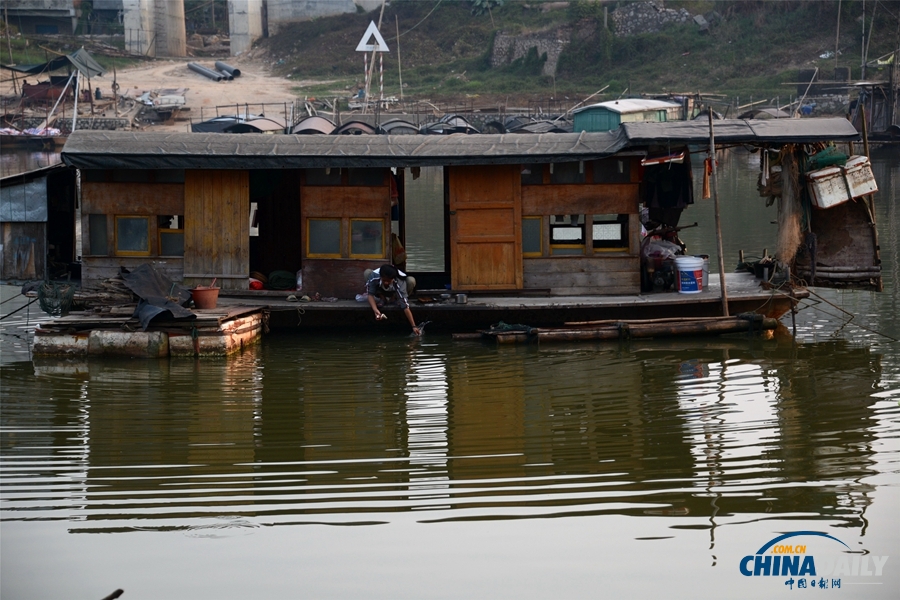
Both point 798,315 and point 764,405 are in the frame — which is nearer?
point 764,405

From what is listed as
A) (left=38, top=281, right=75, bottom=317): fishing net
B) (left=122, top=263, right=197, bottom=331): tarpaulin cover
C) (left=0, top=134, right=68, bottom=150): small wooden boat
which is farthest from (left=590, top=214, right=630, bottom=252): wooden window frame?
(left=0, top=134, right=68, bottom=150): small wooden boat

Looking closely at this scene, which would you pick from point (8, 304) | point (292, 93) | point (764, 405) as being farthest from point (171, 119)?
point (764, 405)

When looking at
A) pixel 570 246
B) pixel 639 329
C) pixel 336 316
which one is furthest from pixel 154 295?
pixel 639 329

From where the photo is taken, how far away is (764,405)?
1002 cm

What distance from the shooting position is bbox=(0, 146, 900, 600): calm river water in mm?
6402

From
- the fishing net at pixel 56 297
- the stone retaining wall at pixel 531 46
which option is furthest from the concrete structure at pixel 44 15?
the fishing net at pixel 56 297

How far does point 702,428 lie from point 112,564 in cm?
527

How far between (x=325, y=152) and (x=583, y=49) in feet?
140

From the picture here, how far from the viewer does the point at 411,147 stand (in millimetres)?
12914

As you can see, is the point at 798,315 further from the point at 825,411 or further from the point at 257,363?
the point at 257,363

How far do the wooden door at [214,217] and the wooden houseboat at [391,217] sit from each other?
2 centimetres

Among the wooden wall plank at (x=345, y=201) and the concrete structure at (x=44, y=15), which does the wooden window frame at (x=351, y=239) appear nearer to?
the wooden wall plank at (x=345, y=201)

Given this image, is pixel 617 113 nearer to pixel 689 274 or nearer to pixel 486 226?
pixel 689 274

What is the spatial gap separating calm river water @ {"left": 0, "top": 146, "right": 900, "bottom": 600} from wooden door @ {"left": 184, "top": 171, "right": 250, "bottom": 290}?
1.55 m
